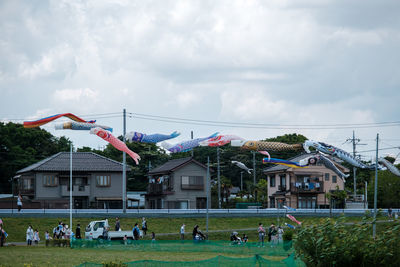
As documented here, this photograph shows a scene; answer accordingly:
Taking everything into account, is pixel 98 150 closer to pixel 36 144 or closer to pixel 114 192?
pixel 36 144

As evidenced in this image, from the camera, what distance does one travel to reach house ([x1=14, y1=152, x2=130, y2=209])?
6278 centimetres

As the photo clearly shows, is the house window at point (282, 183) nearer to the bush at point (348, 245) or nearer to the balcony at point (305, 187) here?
the balcony at point (305, 187)

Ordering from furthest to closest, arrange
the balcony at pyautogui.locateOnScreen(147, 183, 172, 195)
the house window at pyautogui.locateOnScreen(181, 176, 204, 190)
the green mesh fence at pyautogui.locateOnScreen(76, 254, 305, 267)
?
1. the balcony at pyautogui.locateOnScreen(147, 183, 172, 195)
2. the house window at pyautogui.locateOnScreen(181, 176, 204, 190)
3. the green mesh fence at pyautogui.locateOnScreen(76, 254, 305, 267)

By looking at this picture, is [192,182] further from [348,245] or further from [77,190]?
[348,245]

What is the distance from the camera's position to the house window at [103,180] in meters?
64.8

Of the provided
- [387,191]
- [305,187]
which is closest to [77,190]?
[305,187]

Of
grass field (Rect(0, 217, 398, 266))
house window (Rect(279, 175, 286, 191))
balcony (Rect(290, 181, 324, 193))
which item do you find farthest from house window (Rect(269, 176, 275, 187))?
grass field (Rect(0, 217, 398, 266))

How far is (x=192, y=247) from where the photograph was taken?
31.0 metres

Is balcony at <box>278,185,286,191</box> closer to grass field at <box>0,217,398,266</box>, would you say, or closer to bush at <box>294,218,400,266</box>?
grass field at <box>0,217,398,266</box>

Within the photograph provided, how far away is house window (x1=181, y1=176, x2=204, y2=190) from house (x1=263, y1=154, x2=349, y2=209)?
10271 mm

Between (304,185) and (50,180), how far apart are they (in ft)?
97.5

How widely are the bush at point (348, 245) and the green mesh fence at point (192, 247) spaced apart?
32.3ft

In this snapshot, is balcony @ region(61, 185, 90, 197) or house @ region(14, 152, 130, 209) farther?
balcony @ region(61, 185, 90, 197)

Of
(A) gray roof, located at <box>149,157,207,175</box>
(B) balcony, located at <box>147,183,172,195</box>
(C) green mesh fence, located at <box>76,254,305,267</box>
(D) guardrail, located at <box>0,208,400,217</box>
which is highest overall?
(A) gray roof, located at <box>149,157,207,175</box>
